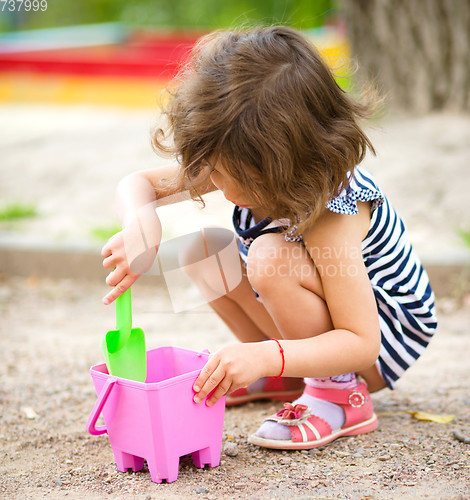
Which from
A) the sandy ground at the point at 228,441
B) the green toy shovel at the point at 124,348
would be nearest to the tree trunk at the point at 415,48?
the sandy ground at the point at 228,441

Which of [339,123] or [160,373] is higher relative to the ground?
[339,123]

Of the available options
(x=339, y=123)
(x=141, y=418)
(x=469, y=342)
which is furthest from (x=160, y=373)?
(x=469, y=342)

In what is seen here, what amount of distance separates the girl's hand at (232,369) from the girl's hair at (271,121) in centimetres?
24

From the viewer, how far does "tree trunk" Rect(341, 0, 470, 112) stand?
10.8 ft

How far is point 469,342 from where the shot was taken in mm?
2047

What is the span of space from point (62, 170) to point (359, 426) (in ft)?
9.31

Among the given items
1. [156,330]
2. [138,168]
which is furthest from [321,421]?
[138,168]

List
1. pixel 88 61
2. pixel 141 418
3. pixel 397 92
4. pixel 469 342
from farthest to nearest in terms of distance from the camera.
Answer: pixel 88 61, pixel 397 92, pixel 469 342, pixel 141 418

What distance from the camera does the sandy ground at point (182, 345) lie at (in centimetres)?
122

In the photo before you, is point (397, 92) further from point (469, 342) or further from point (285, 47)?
point (285, 47)

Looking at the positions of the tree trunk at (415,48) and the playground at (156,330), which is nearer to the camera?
the playground at (156,330)

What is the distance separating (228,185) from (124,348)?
1.18ft

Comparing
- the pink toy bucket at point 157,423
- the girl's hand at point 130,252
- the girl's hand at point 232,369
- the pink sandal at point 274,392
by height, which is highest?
the girl's hand at point 130,252
